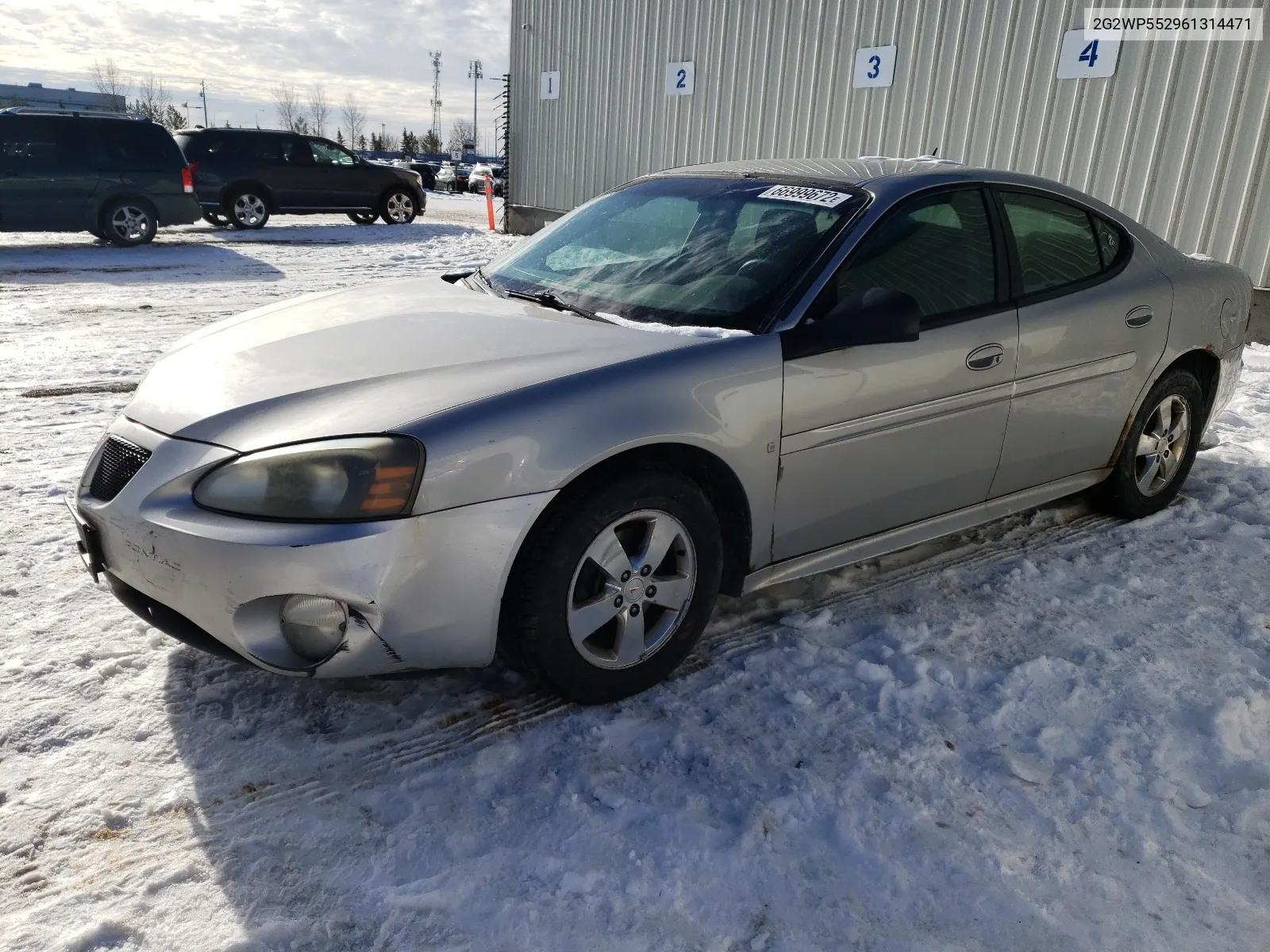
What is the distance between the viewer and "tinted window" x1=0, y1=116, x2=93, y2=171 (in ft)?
39.8

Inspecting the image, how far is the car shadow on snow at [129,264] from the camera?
10750 mm

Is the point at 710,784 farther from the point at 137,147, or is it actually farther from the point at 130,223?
the point at 130,223

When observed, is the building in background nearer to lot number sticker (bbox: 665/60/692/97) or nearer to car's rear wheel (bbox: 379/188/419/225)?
car's rear wheel (bbox: 379/188/419/225)

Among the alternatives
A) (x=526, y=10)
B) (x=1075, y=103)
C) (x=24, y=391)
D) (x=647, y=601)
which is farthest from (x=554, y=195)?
(x=647, y=601)

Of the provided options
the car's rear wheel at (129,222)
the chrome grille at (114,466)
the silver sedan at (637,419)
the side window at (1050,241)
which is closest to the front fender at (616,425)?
the silver sedan at (637,419)

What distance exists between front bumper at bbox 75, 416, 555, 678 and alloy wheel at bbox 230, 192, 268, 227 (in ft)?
50.9

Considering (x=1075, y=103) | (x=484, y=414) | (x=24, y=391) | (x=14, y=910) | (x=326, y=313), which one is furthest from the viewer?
(x=1075, y=103)

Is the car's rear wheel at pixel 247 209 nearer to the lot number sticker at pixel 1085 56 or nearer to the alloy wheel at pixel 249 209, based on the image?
the alloy wheel at pixel 249 209

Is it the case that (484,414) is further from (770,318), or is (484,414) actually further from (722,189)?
(722,189)

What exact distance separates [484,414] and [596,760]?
3.20ft

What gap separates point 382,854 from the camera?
2215 millimetres

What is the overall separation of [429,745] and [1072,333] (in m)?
2.78

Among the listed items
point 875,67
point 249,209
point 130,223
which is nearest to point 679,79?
point 875,67

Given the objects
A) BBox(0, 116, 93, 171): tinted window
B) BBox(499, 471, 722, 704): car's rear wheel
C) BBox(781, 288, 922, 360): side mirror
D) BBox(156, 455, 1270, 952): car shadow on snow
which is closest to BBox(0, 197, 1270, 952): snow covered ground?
BBox(156, 455, 1270, 952): car shadow on snow
